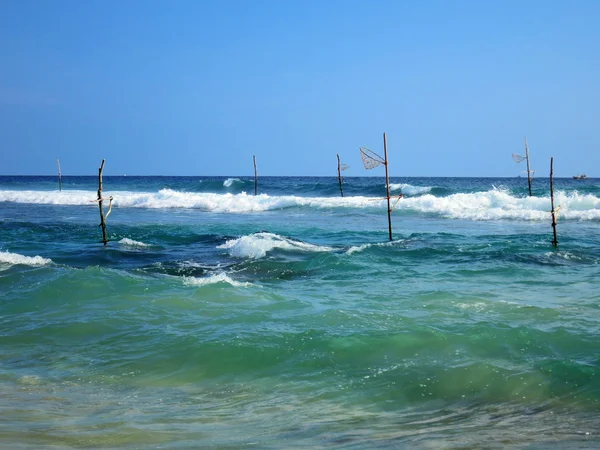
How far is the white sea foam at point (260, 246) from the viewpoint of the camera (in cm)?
1566

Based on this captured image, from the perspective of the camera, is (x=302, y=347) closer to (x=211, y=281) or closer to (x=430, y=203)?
(x=211, y=281)

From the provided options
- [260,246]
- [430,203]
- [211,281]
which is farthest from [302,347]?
[430,203]

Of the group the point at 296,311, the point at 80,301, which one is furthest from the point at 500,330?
the point at 80,301

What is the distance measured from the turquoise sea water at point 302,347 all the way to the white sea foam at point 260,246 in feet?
0.23

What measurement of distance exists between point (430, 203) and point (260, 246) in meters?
17.8

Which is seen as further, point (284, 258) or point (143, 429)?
point (284, 258)

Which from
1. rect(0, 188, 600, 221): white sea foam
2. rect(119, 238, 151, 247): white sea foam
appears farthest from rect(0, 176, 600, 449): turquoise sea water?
rect(0, 188, 600, 221): white sea foam

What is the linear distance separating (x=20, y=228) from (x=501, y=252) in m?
17.6

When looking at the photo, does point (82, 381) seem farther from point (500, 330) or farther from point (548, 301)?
point (548, 301)

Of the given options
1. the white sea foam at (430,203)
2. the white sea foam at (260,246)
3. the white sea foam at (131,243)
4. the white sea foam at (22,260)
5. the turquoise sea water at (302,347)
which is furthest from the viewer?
the white sea foam at (430,203)

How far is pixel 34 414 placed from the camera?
519cm

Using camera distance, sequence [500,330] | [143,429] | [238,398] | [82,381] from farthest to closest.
→ [500,330] < [82,381] < [238,398] < [143,429]

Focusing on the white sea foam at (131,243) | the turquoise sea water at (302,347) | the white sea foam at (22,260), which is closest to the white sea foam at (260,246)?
the turquoise sea water at (302,347)

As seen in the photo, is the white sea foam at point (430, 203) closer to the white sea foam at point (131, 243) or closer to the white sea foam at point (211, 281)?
the white sea foam at point (131, 243)
